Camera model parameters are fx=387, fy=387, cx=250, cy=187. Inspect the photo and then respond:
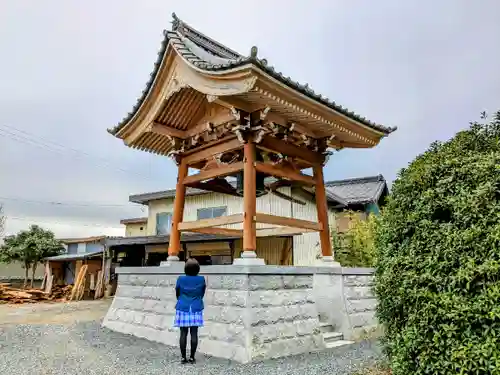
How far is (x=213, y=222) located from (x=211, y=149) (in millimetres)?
1443

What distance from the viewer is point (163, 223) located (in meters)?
18.5

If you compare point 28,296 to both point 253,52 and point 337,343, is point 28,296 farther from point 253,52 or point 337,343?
point 253,52

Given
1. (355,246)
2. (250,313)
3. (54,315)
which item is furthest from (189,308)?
(355,246)

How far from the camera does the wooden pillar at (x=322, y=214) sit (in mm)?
7586

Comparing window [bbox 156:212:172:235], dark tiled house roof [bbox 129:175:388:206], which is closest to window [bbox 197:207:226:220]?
dark tiled house roof [bbox 129:175:388:206]

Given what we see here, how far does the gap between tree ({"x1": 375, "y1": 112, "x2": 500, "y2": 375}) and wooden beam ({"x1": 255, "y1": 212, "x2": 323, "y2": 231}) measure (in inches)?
110

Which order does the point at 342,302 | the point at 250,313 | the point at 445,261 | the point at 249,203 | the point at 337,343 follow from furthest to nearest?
the point at 342,302 < the point at 337,343 < the point at 249,203 < the point at 250,313 < the point at 445,261

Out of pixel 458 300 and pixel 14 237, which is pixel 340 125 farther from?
pixel 14 237

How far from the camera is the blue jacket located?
5.29m

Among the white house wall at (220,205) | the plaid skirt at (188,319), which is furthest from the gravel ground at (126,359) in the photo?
the white house wall at (220,205)

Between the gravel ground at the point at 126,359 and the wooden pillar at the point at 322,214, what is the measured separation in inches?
74.2

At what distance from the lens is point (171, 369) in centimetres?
483

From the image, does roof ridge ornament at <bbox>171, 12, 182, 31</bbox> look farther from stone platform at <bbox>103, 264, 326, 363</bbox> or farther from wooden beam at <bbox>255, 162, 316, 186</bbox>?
stone platform at <bbox>103, 264, 326, 363</bbox>

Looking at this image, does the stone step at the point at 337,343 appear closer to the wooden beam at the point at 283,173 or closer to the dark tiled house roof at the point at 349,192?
the wooden beam at the point at 283,173
